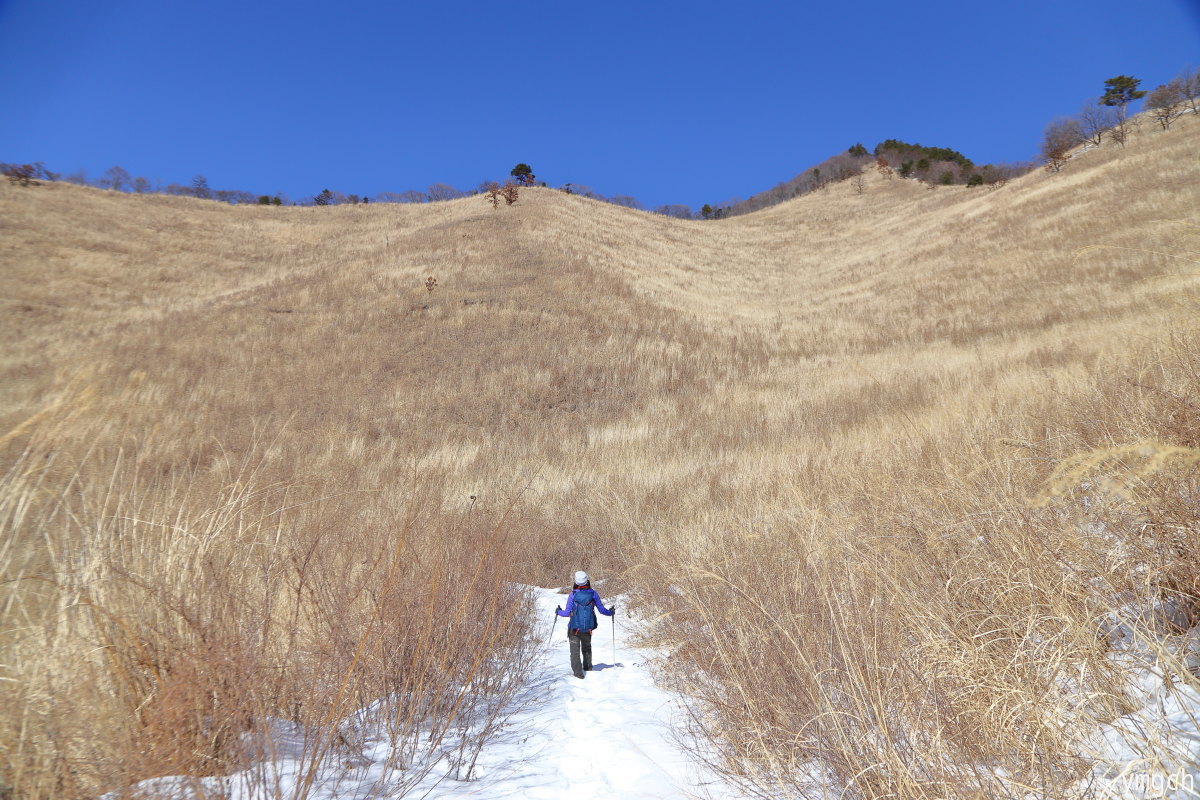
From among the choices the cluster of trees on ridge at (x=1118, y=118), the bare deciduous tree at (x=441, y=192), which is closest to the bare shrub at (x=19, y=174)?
the bare deciduous tree at (x=441, y=192)

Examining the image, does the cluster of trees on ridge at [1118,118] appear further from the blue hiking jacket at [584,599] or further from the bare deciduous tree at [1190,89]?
the blue hiking jacket at [584,599]

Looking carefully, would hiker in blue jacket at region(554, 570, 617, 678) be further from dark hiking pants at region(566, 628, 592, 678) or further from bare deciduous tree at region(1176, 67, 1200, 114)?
bare deciduous tree at region(1176, 67, 1200, 114)

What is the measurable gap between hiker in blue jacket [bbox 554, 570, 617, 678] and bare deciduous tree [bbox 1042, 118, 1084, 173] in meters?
49.8

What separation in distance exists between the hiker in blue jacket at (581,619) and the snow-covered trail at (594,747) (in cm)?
15

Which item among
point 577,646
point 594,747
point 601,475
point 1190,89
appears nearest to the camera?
point 594,747

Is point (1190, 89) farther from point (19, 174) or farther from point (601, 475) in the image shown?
point (19, 174)

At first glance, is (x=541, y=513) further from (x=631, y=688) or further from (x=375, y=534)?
(x=631, y=688)

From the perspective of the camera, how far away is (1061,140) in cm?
4478

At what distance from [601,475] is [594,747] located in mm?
7373

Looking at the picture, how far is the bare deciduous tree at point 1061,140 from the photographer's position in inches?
1614

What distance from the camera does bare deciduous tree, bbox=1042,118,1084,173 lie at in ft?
135

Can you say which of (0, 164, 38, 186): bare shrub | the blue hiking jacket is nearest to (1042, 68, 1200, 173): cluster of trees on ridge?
the blue hiking jacket

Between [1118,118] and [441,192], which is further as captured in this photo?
[441,192]

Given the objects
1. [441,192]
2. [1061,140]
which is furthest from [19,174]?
[1061,140]
